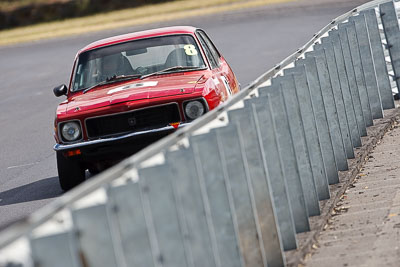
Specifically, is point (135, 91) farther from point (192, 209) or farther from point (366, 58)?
point (192, 209)

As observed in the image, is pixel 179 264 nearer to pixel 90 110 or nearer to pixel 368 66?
pixel 90 110

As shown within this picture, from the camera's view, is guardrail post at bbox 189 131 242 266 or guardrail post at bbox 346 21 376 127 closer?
guardrail post at bbox 189 131 242 266

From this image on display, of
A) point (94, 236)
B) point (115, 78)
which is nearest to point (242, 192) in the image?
point (94, 236)

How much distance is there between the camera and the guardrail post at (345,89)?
32.6ft

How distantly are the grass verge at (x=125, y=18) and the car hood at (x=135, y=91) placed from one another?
32628 mm

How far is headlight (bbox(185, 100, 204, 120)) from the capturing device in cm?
1047

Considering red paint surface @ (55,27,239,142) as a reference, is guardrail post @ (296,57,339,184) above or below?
below

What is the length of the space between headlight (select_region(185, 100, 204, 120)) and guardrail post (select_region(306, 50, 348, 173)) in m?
1.78

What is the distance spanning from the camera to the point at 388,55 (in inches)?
537

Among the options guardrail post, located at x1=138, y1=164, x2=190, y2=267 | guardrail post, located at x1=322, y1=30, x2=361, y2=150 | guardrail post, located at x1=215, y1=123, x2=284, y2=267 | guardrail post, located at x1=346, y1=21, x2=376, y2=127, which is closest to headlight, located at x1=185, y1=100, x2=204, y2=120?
guardrail post, located at x1=322, y1=30, x2=361, y2=150

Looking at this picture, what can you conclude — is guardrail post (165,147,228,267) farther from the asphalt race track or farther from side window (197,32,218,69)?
side window (197,32,218,69)

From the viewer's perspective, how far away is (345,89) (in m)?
10.0

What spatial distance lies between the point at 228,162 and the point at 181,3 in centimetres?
4872

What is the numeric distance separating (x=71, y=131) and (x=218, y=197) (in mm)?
5375
